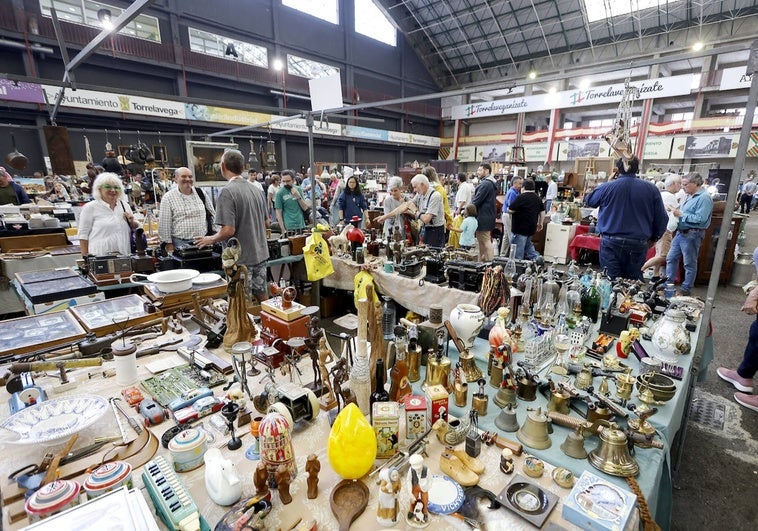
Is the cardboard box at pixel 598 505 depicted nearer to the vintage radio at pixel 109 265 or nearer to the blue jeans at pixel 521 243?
the vintage radio at pixel 109 265

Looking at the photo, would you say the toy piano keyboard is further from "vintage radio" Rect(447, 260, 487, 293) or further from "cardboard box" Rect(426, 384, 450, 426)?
"vintage radio" Rect(447, 260, 487, 293)

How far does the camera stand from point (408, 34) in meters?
17.9

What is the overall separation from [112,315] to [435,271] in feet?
7.36

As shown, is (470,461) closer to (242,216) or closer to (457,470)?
(457,470)

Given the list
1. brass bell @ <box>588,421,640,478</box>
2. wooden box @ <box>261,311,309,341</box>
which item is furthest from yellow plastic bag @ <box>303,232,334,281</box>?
brass bell @ <box>588,421,640,478</box>

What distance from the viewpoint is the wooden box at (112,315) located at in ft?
6.48

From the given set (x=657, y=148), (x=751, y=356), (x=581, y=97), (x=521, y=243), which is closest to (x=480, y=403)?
(x=751, y=356)

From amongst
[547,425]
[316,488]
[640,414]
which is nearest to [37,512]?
[316,488]

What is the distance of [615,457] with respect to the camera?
116cm

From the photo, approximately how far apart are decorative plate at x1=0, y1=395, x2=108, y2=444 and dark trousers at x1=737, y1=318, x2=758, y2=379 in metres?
3.96

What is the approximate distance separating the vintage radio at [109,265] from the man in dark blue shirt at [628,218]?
393 cm

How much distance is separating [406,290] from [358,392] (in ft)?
6.34

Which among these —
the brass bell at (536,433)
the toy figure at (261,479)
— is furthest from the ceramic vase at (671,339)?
the toy figure at (261,479)

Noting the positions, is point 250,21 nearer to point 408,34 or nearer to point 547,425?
point 408,34
